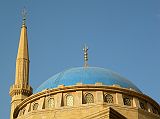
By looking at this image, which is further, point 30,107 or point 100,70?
point 100,70

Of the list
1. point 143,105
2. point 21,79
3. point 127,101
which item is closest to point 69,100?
point 127,101

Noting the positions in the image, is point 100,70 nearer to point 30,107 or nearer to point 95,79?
point 95,79

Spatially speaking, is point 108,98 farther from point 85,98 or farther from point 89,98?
point 85,98

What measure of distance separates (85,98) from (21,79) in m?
9.69

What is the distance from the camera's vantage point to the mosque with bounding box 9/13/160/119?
19812 millimetres

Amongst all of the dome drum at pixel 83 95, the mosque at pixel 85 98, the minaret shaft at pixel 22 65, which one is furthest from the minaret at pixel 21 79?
the dome drum at pixel 83 95

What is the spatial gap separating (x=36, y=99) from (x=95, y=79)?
3358mm

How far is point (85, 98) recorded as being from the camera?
2083 cm

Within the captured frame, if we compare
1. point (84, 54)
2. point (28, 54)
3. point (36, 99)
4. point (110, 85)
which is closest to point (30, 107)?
point (36, 99)

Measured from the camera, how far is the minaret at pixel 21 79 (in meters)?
28.8

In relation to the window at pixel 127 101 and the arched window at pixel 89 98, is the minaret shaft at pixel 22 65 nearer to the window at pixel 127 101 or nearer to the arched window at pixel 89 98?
the arched window at pixel 89 98

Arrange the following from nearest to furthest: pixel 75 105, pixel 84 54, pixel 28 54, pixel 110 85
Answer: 1. pixel 75 105
2. pixel 110 85
3. pixel 84 54
4. pixel 28 54

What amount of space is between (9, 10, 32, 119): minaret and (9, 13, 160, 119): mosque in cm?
565

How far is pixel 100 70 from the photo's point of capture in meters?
23.4
